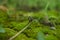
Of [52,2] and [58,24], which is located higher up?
[52,2]

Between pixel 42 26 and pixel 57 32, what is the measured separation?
9.2 inches

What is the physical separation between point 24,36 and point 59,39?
1.34 ft

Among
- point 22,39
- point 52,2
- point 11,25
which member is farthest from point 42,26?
point 52,2

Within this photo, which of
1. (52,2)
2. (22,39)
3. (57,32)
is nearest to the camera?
(22,39)

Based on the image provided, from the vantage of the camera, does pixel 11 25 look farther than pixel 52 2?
No

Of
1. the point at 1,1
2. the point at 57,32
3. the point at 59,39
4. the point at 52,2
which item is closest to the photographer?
the point at 59,39

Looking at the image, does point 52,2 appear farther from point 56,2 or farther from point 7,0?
point 7,0

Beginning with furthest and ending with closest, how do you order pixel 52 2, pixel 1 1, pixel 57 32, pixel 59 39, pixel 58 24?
pixel 1 1 < pixel 52 2 < pixel 58 24 < pixel 57 32 < pixel 59 39

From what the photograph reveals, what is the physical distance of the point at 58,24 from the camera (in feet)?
8.20

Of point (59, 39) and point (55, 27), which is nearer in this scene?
point (59, 39)

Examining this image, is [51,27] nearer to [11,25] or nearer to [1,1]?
[11,25]

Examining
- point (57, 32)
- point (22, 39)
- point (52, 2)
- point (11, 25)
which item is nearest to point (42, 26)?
point (57, 32)

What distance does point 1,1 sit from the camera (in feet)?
10.6

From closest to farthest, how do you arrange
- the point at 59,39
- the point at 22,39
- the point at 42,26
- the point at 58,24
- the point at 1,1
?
the point at 22,39
the point at 59,39
the point at 42,26
the point at 58,24
the point at 1,1
